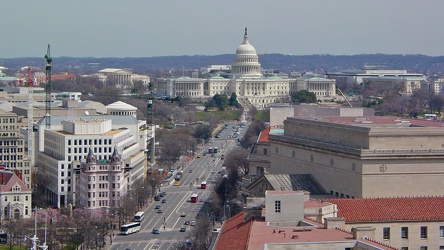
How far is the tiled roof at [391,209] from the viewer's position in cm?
4550

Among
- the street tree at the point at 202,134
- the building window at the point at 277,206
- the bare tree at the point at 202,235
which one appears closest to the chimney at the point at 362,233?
the building window at the point at 277,206

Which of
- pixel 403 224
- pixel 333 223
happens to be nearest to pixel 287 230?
pixel 333 223

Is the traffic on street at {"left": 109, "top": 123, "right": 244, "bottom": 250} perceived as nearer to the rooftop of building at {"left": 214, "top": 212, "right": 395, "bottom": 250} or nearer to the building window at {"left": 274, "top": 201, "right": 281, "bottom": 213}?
the rooftop of building at {"left": 214, "top": 212, "right": 395, "bottom": 250}

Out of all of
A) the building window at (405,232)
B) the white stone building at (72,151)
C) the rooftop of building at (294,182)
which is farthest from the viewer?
the white stone building at (72,151)

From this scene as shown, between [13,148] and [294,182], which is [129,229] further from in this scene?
[13,148]

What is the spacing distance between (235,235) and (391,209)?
744 centimetres

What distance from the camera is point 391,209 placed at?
46.5 m

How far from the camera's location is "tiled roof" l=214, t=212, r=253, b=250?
38.8 m

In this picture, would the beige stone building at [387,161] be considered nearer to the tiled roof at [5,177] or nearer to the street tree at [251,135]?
the tiled roof at [5,177]

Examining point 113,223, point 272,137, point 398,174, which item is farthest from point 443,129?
point 113,223

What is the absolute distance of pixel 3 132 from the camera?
101 metres

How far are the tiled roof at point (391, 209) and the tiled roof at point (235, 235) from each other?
383 cm

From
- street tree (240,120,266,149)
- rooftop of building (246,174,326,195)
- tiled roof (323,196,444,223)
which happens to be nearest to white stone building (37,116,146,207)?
street tree (240,120,266,149)

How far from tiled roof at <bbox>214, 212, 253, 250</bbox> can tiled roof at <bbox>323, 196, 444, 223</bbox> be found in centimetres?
383
